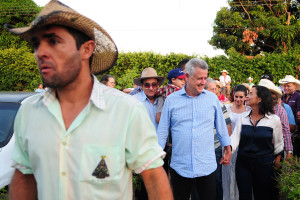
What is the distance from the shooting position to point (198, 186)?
4293mm

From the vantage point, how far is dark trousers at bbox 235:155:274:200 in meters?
4.78

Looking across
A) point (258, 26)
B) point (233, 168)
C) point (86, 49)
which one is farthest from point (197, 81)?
point (258, 26)

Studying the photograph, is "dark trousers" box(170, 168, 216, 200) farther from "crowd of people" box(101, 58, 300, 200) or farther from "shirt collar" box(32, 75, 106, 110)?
"shirt collar" box(32, 75, 106, 110)

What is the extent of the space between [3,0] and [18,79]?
19676 mm

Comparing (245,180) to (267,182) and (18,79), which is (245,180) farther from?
(18,79)

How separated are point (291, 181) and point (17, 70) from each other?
23095 mm

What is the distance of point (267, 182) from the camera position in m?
4.77

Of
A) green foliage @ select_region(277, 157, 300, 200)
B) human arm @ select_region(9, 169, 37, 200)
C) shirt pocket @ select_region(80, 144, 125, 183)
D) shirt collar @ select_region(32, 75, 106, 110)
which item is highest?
shirt collar @ select_region(32, 75, 106, 110)

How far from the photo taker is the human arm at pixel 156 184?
164cm

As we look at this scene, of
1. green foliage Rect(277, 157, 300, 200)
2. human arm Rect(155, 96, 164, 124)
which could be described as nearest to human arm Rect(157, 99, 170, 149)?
human arm Rect(155, 96, 164, 124)

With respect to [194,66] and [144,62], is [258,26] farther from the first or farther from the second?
[194,66]

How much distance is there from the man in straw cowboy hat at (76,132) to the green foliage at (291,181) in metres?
2.26

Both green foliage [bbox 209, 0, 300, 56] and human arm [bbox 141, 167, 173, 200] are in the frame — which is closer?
human arm [bbox 141, 167, 173, 200]

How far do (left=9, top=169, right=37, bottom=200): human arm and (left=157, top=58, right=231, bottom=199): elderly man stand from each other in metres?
2.66
